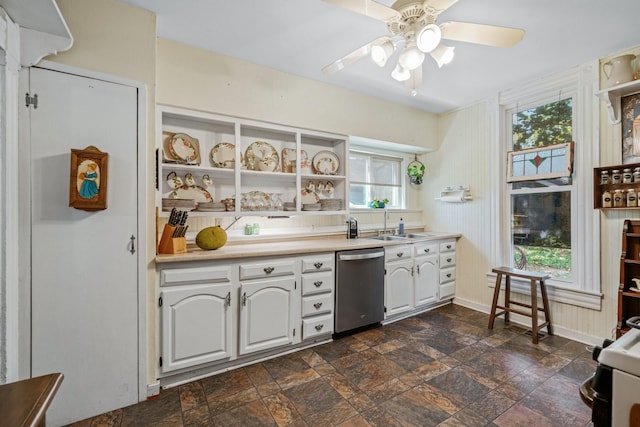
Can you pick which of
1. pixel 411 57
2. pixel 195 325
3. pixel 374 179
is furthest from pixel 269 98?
pixel 195 325

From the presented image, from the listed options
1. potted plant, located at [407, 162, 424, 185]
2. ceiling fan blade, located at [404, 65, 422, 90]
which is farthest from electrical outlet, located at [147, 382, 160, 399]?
potted plant, located at [407, 162, 424, 185]

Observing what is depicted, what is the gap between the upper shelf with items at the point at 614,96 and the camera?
2333 millimetres

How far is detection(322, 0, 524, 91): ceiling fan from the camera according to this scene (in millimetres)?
1465

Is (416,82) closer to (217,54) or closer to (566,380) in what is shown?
(217,54)

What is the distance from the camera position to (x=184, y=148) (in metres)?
2.47

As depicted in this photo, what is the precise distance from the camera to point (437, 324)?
3078 mm

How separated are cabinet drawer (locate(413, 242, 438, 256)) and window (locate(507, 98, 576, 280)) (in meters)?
0.86

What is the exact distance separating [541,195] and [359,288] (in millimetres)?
2190

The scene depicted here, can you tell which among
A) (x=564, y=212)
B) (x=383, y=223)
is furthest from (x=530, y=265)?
(x=383, y=223)

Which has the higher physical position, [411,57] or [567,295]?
[411,57]

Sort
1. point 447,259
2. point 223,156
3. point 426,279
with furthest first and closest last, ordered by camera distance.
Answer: point 447,259
point 426,279
point 223,156

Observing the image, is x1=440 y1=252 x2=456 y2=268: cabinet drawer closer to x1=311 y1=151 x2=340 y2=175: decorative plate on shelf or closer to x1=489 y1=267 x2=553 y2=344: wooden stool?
x1=489 y1=267 x2=553 y2=344: wooden stool

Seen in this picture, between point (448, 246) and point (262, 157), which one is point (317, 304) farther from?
point (448, 246)

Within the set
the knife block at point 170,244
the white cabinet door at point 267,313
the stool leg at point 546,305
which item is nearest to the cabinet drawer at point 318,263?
the white cabinet door at point 267,313
